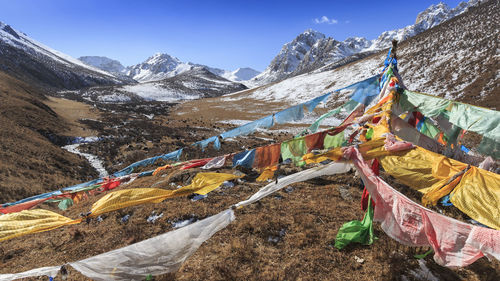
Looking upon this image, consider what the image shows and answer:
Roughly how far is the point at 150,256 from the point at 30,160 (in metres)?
20.8

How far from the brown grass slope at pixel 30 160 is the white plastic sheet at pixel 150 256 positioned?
13974mm

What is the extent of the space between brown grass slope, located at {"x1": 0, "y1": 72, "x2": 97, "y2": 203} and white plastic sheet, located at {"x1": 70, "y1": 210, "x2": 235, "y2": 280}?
13974 millimetres

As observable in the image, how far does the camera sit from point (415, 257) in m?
4.71

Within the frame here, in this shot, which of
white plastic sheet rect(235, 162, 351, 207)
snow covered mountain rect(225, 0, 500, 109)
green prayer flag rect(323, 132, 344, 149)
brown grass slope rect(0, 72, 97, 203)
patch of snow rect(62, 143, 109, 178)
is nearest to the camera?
white plastic sheet rect(235, 162, 351, 207)

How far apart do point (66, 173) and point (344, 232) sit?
66.6 ft

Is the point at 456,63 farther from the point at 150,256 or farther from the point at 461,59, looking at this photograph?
the point at 150,256

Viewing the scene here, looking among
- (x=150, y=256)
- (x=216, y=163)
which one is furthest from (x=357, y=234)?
(x=150, y=256)

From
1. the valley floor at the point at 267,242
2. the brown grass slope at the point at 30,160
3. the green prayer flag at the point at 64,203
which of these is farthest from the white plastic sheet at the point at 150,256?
the brown grass slope at the point at 30,160

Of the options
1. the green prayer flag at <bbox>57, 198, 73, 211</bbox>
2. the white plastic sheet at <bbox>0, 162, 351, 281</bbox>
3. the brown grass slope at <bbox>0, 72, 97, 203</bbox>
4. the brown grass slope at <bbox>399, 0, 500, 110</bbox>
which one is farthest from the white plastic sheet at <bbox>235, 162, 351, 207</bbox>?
the brown grass slope at <bbox>399, 0, 500, 110</bbox>

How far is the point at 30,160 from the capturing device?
17500mm

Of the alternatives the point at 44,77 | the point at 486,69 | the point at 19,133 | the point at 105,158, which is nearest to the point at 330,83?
the point at 486,69

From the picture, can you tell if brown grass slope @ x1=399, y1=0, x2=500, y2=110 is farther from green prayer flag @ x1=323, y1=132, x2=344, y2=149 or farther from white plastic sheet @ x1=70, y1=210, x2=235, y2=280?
white plastic sheet @ x1=70, y1=210, x2=235, y2=280

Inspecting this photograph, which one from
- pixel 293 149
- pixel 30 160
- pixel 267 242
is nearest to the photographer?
pixel 293 149

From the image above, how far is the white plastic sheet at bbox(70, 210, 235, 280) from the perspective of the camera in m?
3.23
